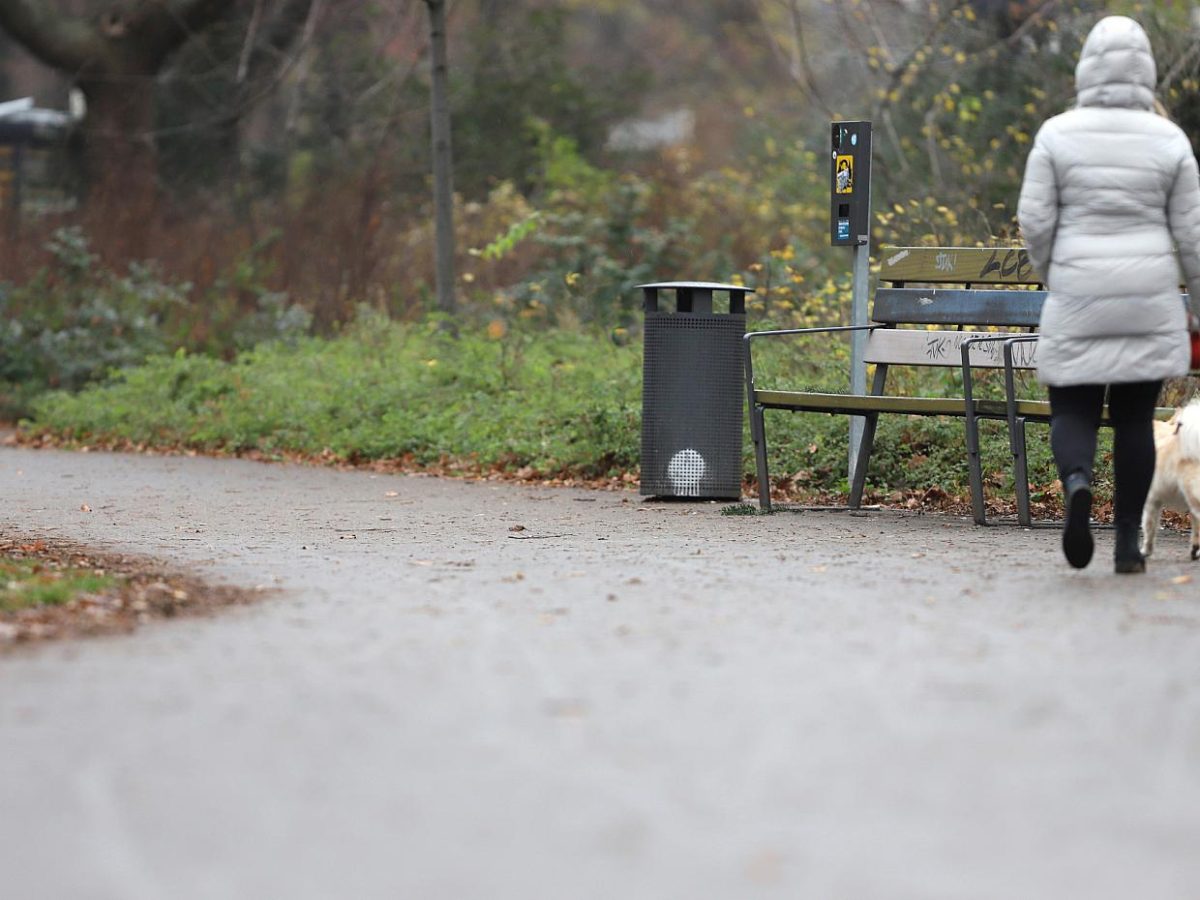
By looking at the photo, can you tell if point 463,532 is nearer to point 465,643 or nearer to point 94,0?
point 465,643

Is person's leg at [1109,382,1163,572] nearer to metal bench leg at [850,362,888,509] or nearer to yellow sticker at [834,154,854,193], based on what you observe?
metal bench leg at [850,362,888,509]

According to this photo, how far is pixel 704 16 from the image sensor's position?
51188mm

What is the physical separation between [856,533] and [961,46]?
614 inches

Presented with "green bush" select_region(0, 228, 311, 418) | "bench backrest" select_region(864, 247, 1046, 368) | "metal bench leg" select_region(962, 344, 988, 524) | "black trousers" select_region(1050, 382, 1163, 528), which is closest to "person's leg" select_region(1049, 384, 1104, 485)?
"black trousers" select_region(1050, 382, 1163, 528)

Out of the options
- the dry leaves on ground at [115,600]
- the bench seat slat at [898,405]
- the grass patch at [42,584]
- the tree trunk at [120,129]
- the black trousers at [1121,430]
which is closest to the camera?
the dry leaves on ground at [115,600]

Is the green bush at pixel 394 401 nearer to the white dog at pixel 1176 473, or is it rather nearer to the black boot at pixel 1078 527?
the white dog at pixel 1176 473

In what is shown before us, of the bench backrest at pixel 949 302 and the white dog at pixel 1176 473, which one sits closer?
the white dog at pixel 1176 473

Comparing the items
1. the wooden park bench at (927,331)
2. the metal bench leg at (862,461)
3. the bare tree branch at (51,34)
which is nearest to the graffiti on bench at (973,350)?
the wooden park bench at (927,331)

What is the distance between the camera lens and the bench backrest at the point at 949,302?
9672mm

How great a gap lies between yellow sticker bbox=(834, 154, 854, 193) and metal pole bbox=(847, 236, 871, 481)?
273mm

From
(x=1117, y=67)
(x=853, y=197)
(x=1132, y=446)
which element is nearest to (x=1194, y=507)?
(x=1132, y=446)

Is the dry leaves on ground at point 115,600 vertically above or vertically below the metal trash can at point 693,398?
below

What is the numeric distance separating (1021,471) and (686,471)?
2.14 meters

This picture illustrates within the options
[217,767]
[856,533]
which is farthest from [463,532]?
[217,767]
